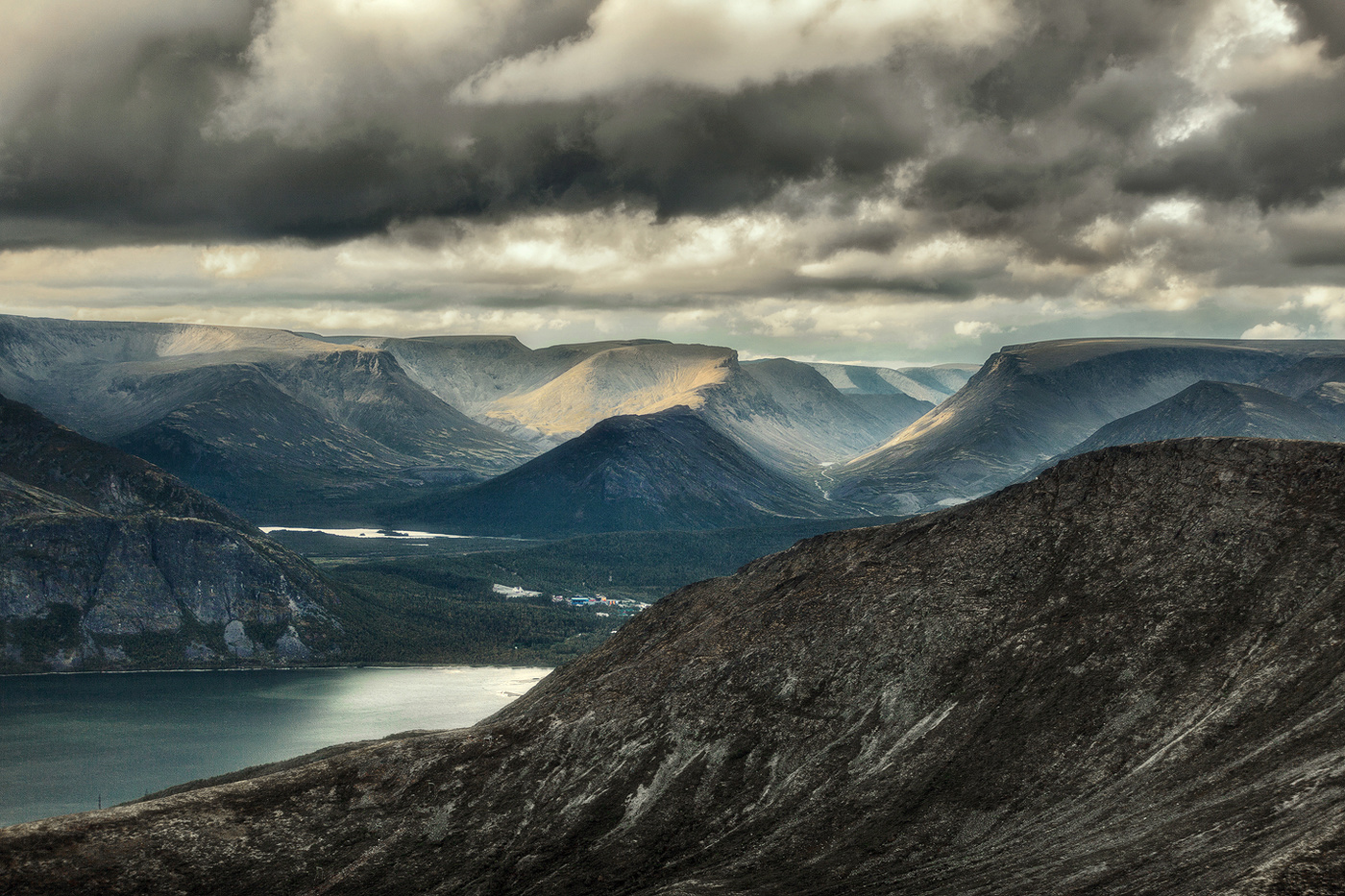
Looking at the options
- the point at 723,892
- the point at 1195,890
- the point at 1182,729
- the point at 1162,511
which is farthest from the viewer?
the point at 1162,511

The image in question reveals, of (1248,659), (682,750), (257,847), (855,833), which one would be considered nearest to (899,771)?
(855,833)

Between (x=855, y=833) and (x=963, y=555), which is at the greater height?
(x=963, y=555)

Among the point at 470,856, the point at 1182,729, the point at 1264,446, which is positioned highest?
the point at 1264,446

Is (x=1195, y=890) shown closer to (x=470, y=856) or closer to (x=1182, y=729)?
(x=1182, y=729)

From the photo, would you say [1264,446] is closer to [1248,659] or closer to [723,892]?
[1248,659]

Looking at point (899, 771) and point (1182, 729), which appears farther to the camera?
point (899, 771)

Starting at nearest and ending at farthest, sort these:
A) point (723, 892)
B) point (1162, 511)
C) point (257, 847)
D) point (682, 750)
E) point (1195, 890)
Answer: point (1195, 890), point (723, 892), point (257, 847), point (682, 750), point (1162, 511)

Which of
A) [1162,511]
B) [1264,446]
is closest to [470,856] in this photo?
[1162,511]
